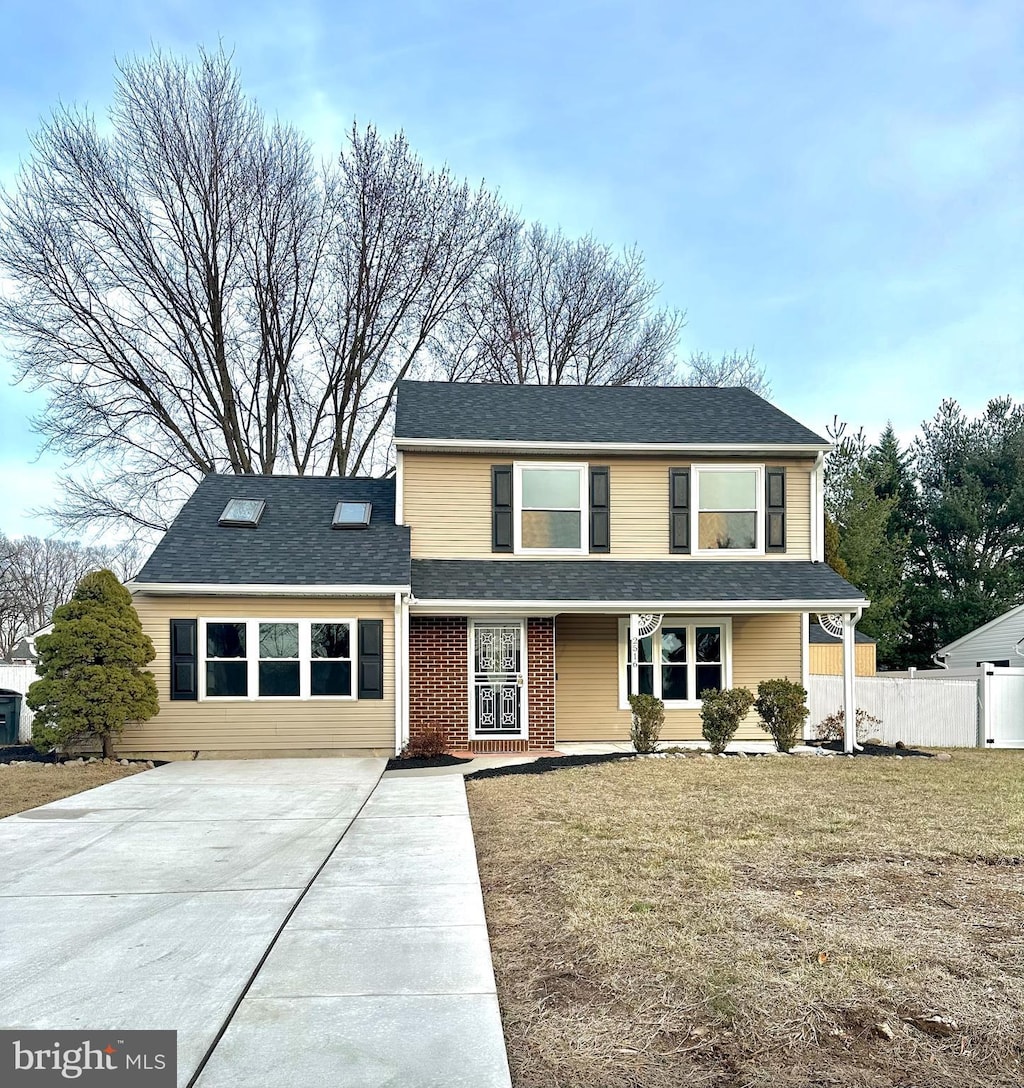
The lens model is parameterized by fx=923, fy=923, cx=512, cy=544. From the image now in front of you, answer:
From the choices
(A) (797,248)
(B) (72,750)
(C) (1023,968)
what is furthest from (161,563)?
(A) (797,248)

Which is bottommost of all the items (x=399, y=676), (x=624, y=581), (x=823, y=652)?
(x=823, y=652)

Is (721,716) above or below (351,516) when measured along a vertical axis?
below

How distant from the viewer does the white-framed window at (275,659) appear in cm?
1344

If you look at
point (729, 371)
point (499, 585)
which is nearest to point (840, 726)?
point (499, 585)

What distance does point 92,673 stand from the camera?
12.3 meters

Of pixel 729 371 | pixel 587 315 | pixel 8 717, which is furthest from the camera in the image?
pixel 729 371

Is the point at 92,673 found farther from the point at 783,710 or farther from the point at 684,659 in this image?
the point at 783,710

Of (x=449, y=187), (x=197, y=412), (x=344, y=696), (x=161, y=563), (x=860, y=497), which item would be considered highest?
(x=449, y=187)

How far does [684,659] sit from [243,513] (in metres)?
7.81

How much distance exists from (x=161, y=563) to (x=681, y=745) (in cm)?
865

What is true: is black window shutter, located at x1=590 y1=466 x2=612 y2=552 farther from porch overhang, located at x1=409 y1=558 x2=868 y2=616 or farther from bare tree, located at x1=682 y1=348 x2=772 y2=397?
bare tree, located at x1=682 y1=348 x2=772 y2=397

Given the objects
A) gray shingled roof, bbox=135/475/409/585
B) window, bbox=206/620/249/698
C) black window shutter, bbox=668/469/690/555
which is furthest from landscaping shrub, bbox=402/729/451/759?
black window shutter, bbox=668/469/690/555

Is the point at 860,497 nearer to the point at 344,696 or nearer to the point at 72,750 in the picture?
the point at 344,696

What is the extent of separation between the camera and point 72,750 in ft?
41.9
